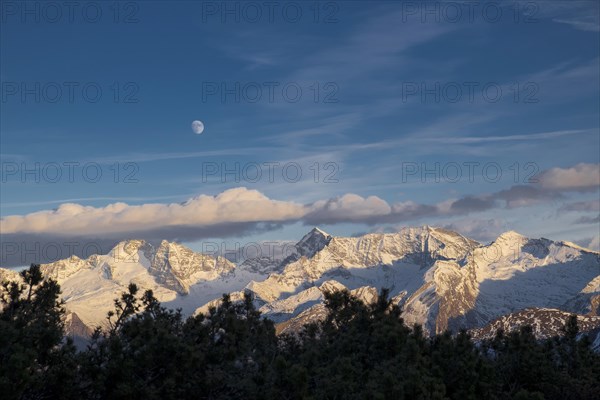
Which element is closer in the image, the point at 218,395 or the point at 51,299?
the point at 218,395

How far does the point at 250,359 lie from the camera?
210 feet

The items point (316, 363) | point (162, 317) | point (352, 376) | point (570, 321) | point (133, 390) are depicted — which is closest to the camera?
point (133, 390)

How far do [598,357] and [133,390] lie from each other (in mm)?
54812

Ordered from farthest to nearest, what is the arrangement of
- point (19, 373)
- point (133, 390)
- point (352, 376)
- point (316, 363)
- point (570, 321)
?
point (570, 321) → point (316, 363) → point (352, 376) → point (133, 390) → point (19, 373)

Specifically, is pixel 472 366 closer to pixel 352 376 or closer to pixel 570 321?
pixel 352 376

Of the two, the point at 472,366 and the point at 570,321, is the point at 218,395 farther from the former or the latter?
the point at 570,321

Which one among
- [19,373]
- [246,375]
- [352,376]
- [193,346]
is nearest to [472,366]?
[352,376]

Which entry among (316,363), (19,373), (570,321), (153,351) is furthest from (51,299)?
(570,321)

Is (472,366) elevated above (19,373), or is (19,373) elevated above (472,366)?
(19,373)

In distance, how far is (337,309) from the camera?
83.1 m

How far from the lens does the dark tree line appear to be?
53.4 m

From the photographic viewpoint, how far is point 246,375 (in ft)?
189

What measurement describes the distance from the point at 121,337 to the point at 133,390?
6192mm

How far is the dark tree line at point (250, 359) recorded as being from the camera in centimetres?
5341
